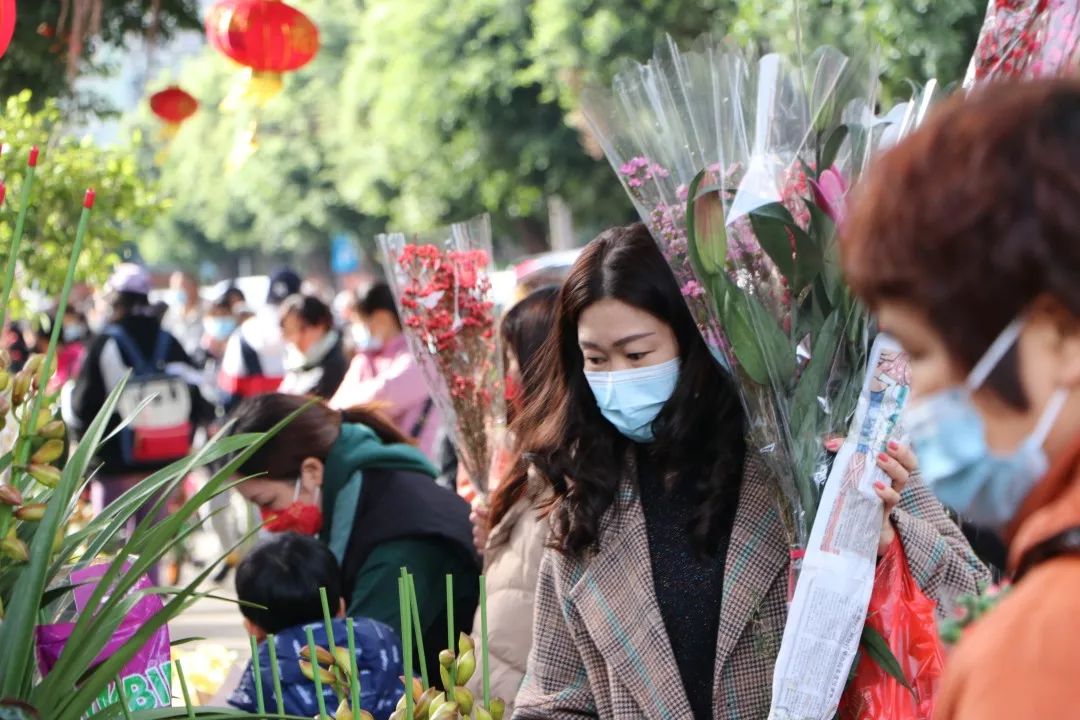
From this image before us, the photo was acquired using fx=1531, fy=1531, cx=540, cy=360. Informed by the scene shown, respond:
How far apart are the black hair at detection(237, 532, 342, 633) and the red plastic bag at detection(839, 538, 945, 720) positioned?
152 centimetres

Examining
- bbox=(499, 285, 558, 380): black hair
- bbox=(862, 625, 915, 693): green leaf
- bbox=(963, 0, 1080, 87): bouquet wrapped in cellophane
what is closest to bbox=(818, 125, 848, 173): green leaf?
bbox=(963, 0, 1080, 87): bouquet wrapped in cellophane

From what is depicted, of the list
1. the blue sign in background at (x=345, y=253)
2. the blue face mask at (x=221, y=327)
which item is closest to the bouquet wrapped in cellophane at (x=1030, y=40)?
the blue face mask at (x=221, y=327)

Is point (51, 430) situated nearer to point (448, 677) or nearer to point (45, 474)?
point (45, 474)

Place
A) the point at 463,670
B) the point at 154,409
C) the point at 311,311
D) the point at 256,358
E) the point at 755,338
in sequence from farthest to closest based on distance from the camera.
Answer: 1. the point at 256,358
2. the point at 311,311
3. the point at 154,409
4. the point at 755,338
5. the point at 463,670

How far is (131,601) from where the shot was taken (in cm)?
173

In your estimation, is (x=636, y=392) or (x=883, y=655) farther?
(x=636, y=392)

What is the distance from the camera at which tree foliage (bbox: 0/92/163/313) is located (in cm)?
563

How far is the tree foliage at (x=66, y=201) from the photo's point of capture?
18.5 ft

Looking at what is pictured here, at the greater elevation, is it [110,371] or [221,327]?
[110,371]

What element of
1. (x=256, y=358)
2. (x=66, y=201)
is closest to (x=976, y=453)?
(x=66, y=201)

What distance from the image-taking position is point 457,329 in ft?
12.9

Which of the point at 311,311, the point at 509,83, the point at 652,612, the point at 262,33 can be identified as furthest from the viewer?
the point at 509,83

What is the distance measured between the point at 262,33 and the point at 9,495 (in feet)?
16.9

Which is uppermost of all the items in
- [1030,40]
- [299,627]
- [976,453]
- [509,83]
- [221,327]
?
[509,83]
